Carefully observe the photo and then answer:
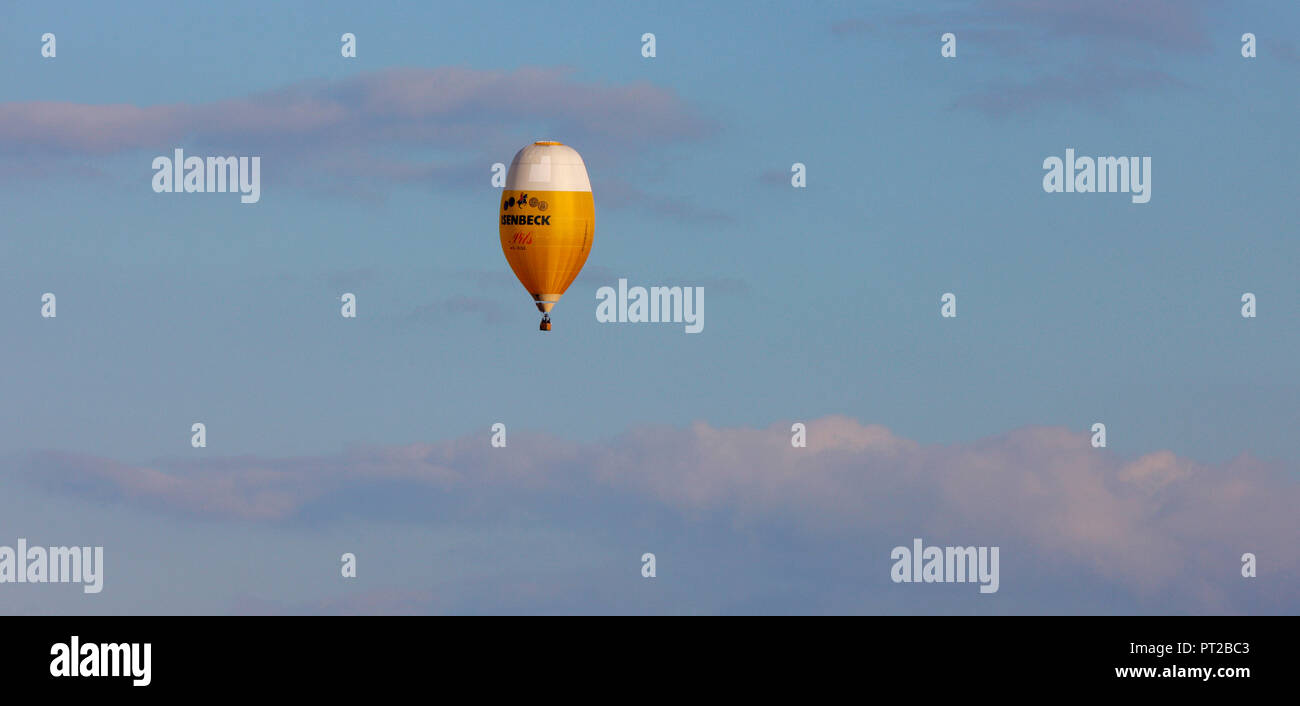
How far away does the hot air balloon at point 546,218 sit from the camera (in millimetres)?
83250

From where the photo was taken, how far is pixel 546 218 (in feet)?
273

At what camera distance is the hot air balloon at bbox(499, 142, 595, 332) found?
83.2m
